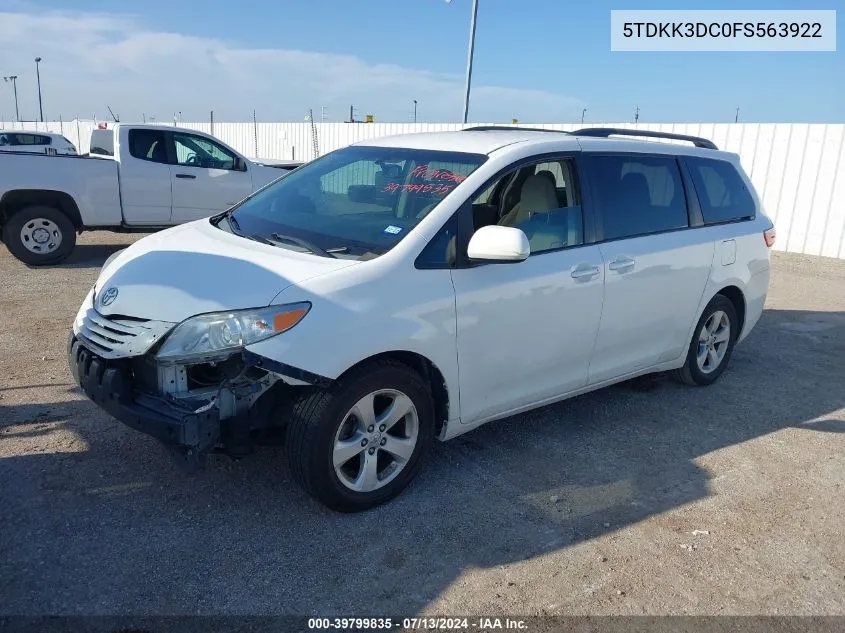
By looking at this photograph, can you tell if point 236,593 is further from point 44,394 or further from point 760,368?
point 760,368

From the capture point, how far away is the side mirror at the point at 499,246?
11.3 feet

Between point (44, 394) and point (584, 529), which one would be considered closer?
point (584, 529)

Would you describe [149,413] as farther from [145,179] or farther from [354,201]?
[145,179]

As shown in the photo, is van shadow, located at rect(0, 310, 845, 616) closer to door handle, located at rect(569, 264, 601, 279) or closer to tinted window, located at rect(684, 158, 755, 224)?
door handle, located at rect(569, 264, 601, 279)

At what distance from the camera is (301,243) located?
3.68 metres

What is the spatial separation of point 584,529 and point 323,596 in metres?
1.33

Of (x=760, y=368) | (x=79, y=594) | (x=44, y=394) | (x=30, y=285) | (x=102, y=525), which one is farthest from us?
(x=30, y=285)

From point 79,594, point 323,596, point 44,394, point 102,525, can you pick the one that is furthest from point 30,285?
point 323,596

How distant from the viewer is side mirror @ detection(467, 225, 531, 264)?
3438 millimetres

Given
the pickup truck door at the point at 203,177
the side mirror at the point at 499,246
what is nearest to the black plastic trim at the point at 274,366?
the side mirror at the point at 499,246

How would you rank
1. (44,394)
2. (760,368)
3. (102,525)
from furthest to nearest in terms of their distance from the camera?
1. (760,368)
2. (44,394)
3. (102,525)

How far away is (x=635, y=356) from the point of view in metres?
4.70

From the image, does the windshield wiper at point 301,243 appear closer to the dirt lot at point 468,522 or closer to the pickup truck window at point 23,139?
the dirt lot at point 468,522

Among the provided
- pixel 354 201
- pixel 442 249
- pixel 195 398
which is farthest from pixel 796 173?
pixel 195 398
